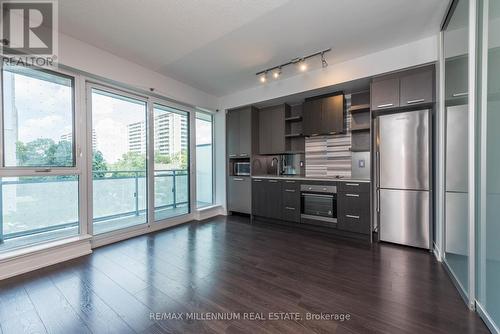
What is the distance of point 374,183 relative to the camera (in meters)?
2.98

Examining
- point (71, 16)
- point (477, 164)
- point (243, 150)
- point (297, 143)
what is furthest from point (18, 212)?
point (477, 164)

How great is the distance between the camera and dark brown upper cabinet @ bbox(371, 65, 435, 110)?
8.43ft

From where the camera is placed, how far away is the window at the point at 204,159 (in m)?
4.61

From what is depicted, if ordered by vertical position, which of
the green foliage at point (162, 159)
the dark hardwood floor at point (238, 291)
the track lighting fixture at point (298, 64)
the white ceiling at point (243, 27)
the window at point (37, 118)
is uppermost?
the white ceiling at point (243, 27)

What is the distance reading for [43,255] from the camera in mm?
2303

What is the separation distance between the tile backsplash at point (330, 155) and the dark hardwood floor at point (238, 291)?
139 centimetres

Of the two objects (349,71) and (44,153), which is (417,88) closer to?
(349,71)

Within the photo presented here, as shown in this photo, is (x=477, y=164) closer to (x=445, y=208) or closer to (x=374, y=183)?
(x=445, y=208)

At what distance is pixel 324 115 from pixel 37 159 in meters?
4.08

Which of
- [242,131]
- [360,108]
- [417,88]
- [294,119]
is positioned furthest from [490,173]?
[242,131]

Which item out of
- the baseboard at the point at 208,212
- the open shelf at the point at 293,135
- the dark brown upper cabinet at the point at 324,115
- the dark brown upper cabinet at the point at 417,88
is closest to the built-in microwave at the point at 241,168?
the baseboard at the point at 208,212

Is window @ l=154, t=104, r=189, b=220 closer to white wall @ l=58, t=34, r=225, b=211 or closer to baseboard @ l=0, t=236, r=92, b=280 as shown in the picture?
white wall @ l=58, t=34, r=225, b=211

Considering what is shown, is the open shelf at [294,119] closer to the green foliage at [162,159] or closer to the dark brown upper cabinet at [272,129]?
the dark brown upper cabinet at [272,129]

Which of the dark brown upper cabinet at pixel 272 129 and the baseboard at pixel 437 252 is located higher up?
the dark brown upper cabinet at pixel 272 129
